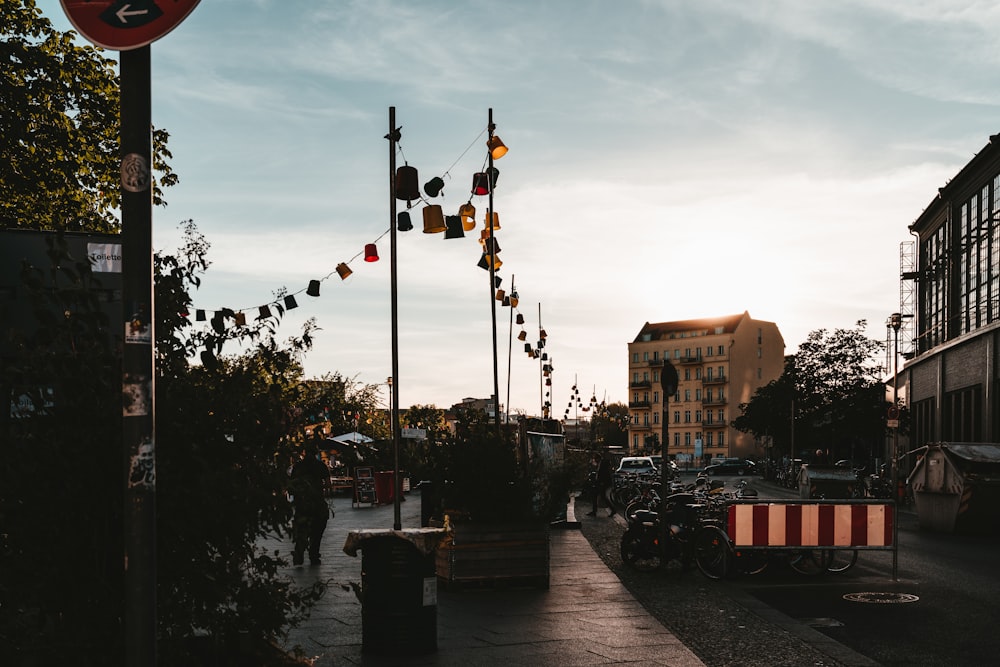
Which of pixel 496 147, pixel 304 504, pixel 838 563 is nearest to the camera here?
pixel 304 504

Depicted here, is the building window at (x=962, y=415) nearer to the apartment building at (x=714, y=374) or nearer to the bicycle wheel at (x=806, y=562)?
the bicycle wheel at (x=806, y=562)

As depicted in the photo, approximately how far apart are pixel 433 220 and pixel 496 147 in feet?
11.1

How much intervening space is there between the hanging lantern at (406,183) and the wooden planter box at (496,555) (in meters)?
3.91

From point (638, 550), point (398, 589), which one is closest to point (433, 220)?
point (638, 550)

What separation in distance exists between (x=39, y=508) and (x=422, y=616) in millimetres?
3620

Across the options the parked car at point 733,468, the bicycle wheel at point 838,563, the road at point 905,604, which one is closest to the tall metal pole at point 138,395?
the road at point 905,604

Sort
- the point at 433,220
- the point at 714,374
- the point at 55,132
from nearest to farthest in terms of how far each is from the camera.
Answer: the point at 433,220 → the point at 55,132 → the point at 714,374

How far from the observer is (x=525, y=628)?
9.56m

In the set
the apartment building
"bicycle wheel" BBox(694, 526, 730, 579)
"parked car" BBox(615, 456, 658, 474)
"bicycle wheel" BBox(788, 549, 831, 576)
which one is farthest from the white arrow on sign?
the apartment building

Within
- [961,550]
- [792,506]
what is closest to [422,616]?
[792,506]

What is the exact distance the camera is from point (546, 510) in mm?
13109

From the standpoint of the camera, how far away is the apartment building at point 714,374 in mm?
134750

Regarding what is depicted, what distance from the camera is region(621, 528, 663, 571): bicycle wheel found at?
576 inches

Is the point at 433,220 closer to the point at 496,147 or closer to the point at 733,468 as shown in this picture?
the point at 496,147
